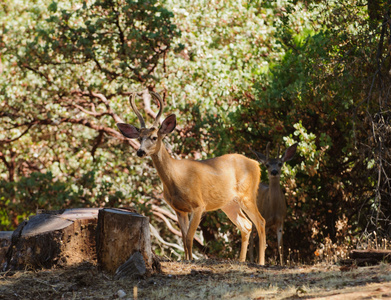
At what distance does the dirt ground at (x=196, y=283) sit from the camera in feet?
19.3

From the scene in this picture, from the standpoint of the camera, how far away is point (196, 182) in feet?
30.0

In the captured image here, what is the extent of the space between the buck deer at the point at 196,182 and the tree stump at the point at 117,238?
1665mm

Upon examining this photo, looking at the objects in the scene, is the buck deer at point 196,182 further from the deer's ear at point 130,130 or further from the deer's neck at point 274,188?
the deer's neck at point 274,188

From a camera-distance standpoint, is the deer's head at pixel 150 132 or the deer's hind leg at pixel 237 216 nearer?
the deer's head at pixel 150 132

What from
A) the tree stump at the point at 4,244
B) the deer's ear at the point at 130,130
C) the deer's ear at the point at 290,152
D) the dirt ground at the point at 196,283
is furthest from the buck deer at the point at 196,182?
the tree stump at the point at 4,244

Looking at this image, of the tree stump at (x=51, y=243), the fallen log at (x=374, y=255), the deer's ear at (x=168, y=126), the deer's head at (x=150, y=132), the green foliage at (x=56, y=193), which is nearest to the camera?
the tree stump at (x=51, y=243)

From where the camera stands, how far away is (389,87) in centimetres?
886

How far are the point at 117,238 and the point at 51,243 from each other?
784 mm

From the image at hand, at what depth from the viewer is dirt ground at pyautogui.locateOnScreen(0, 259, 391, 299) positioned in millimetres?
5891

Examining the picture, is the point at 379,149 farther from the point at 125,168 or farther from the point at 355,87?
the point at 125,168

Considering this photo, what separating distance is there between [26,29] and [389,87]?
11.2 m

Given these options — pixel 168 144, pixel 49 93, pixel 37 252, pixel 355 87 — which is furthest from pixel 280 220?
pixel 49 93

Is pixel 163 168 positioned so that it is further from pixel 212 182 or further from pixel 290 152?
pixel 290 152

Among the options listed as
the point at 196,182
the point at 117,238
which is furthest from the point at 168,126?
the point at 117,238
